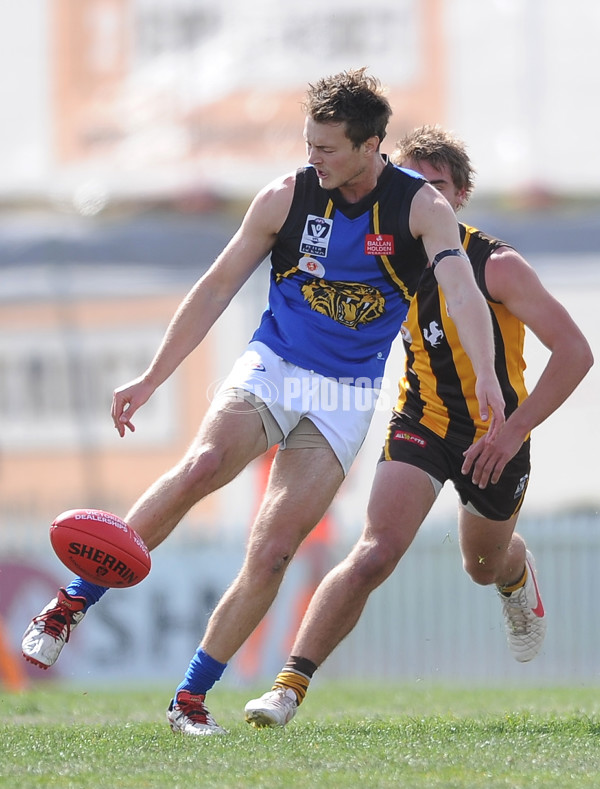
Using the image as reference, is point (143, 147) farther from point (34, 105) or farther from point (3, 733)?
point (3, 733)

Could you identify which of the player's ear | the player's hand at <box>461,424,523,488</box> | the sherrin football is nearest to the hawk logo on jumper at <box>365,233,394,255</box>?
the player's ear

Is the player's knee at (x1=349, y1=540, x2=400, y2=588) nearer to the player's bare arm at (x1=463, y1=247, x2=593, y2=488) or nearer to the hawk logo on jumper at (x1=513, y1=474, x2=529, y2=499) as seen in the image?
the player's bare arm at (x1=463, y1=247, x2=593, y2=488)

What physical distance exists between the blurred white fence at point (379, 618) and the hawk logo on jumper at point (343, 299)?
7586 mm

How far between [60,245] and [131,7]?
3.57 m

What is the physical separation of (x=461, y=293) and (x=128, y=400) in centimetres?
130

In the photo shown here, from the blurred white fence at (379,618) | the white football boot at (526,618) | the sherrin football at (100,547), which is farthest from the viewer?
the blurred white fence at (379,618)

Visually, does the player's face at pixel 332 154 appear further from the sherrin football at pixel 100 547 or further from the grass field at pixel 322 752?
the grass field at pixel 322 752

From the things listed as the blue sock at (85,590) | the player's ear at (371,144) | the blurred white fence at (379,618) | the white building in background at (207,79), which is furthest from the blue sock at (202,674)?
the white building in background at (207,79)

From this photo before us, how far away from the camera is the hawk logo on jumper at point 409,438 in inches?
224

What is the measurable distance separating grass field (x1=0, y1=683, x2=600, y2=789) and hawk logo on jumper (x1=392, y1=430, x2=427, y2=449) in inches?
45.2

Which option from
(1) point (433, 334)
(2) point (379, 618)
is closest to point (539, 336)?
(1) point (433, 334)

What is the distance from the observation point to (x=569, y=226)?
15.5 metres

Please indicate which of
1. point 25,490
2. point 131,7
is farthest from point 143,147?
point 25,490

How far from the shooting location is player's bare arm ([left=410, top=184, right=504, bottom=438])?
4.77 metres
